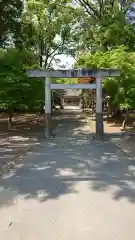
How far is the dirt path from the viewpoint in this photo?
4.54 metres

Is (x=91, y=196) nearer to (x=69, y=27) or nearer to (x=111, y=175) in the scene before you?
(x=111, y=175)

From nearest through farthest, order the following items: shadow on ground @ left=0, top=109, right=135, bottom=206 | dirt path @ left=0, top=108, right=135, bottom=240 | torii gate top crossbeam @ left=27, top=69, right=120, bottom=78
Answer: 1. dirt path @ left=0, top=108, right=135, bottom=240
2. shadow on ground @ left=0, top=109, right=135, bottom=206
3. torii gate top crossbeam @ left=27, top=69, right=120, bottom=78

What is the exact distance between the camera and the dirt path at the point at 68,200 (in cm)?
454

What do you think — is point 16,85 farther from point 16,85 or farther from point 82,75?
point 82,75

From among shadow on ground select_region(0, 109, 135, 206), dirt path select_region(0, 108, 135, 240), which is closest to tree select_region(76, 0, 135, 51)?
shadow on ground select_region(0, 109, 135, 206)

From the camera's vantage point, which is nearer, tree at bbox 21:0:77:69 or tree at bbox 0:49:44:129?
tree at bbox 0:49:44:129

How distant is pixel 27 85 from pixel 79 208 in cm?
1335

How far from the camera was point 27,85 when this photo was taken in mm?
18172

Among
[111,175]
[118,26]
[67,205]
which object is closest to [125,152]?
[111,175]

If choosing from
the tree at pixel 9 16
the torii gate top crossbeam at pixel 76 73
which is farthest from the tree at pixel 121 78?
the tree at pixel 9 16

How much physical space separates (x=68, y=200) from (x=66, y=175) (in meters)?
2.01

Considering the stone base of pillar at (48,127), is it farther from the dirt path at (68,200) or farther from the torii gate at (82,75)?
the dirt path at (68,200)

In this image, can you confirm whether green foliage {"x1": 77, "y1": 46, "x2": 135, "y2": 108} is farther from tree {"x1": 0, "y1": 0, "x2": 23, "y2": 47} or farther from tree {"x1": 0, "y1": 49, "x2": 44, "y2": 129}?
tree {"x1": 0, "y1": 0, "x2": 23, "y2": 47}

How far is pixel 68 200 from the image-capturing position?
19.5 ft
